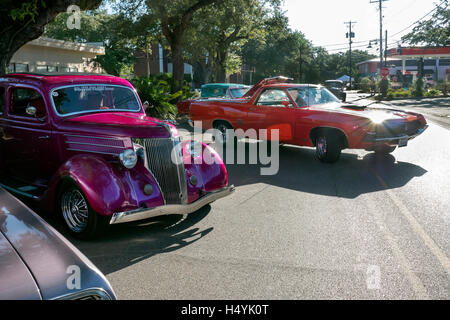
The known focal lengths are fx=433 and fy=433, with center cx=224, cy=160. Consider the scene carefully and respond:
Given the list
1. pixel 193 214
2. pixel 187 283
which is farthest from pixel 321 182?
pixel 187 283

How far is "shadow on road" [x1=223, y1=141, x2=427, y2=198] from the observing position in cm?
756

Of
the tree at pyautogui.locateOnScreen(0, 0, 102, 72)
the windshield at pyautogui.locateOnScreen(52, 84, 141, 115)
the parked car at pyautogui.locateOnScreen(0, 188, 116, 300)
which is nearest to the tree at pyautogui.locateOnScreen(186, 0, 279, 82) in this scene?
the tree at pyautogui.locateOnScreen(0, 0, 102, 72)

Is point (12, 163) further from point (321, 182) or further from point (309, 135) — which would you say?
point (309, 135)

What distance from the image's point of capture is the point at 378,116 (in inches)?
366

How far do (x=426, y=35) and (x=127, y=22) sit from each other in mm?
33553

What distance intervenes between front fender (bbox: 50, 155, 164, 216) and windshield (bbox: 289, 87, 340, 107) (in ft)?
19.5

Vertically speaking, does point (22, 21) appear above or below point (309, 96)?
above

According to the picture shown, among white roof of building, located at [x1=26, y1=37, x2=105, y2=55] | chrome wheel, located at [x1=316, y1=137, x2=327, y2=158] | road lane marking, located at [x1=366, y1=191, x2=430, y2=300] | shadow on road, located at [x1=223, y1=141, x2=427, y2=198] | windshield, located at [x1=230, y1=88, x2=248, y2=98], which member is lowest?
road lane marking, located at [x1=366, y1=191, x2=430, y2=300]

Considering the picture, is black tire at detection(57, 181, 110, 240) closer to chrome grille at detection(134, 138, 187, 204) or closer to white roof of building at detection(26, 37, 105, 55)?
chrome grille at detection(134, 138, 187, 204)

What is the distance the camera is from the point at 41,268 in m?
2.21

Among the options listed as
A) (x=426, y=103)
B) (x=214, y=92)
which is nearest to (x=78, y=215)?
(x=214, y=92)

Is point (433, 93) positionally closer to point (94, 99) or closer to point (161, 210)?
point (94, 99)

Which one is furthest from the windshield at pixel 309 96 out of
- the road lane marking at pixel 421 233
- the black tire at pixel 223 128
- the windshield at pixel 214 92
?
the windshield at pixel 214 92

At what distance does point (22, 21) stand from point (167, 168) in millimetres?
8663
